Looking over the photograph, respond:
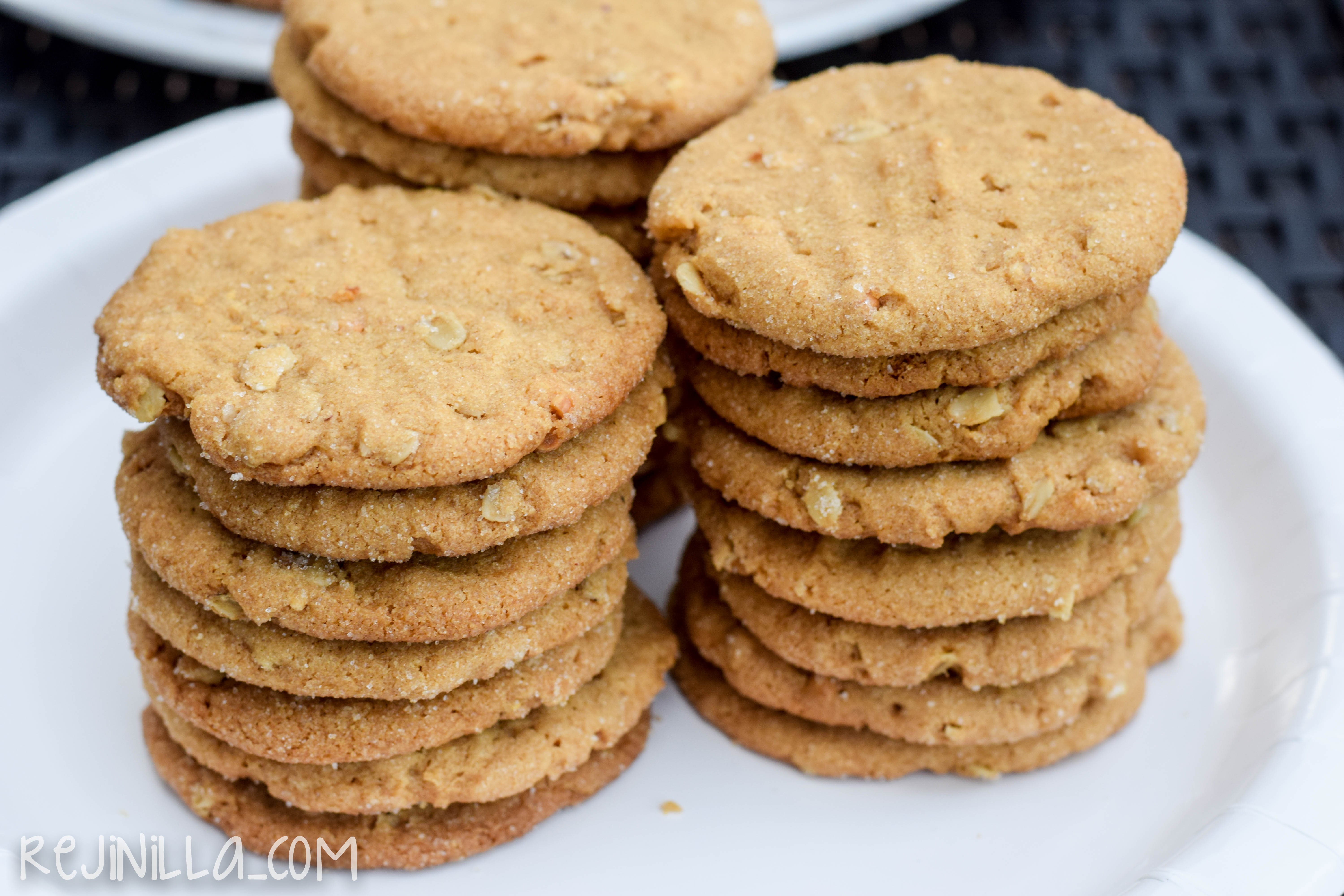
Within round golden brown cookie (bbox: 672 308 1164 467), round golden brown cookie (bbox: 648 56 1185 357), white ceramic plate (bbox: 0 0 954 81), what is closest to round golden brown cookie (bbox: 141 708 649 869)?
round golden brown cookie (bbox: 672 308 1164 467)

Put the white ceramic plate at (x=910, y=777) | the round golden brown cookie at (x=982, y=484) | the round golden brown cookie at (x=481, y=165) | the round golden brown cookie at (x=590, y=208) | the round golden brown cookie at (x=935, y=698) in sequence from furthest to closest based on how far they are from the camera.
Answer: the round golden brown cookie at (x=590, y=208) → the round golden brown cookie at (x=481, y=165) → the round golden brown cookie at (x=935, y=698) → the white ceramic plate at (x=910, y=777) → the round golden brown cookie at (x=982, y=484)

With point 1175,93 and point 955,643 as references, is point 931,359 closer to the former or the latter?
point 955,643

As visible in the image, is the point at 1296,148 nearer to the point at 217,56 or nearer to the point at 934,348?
the point at 934,348

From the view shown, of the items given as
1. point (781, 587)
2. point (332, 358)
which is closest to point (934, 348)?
point (781, 587)

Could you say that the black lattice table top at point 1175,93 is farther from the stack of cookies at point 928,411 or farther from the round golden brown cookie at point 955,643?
the round golden brown cookie at point 955,643

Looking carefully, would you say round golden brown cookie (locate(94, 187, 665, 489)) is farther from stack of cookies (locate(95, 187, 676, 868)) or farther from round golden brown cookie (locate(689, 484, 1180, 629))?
round golden brown cookie (locate(689, 484, 1180, 629))

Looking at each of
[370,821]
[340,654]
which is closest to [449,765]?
[370,821]

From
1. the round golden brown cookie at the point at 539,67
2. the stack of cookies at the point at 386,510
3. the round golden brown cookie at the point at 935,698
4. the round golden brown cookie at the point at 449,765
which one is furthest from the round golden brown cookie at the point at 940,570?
the round golden brown cookie at the point at 539,67
